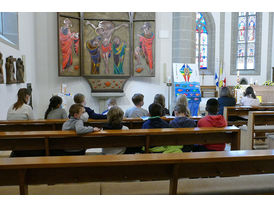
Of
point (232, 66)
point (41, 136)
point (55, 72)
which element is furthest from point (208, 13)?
point (41, 136)

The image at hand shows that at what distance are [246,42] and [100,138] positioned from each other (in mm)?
15243

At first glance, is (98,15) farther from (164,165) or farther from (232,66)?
(232,66)

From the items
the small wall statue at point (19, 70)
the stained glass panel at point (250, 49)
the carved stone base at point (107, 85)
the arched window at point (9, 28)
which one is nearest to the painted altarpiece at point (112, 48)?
the carved stone base at point (107, 85)

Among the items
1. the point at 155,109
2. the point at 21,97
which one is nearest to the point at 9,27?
the point at 21,97

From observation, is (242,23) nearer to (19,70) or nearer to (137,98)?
(19,70)

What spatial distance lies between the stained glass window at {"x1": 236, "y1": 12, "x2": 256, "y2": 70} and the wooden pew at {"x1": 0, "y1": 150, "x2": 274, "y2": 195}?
587 inches

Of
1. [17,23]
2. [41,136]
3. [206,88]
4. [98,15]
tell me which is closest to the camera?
[41,136]

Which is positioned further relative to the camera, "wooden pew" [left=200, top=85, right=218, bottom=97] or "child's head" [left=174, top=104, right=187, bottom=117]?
"wooden pew" [left=200, top=85, right=218, bottom=97]

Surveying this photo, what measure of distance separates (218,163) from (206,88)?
12.5 m

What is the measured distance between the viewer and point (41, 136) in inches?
115

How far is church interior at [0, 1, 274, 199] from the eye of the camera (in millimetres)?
2117

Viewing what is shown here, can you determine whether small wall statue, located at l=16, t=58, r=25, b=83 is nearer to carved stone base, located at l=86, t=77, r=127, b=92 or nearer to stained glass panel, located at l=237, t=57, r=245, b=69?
carved stone base, located at l=86, t=77, r=127, b=92

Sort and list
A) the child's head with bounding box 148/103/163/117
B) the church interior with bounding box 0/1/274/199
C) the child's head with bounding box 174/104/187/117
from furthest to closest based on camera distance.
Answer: the child's head with bounding box 174/104/187/117 < the child's head with bounding box 148/103/163/117 < the church interior with bounding box 0/1/274/199

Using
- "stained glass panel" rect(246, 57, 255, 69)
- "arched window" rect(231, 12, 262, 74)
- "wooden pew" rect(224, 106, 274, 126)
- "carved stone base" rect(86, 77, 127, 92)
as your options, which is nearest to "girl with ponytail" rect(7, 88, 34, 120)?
"wooden pew" rect(224, 106, 274, 126)
